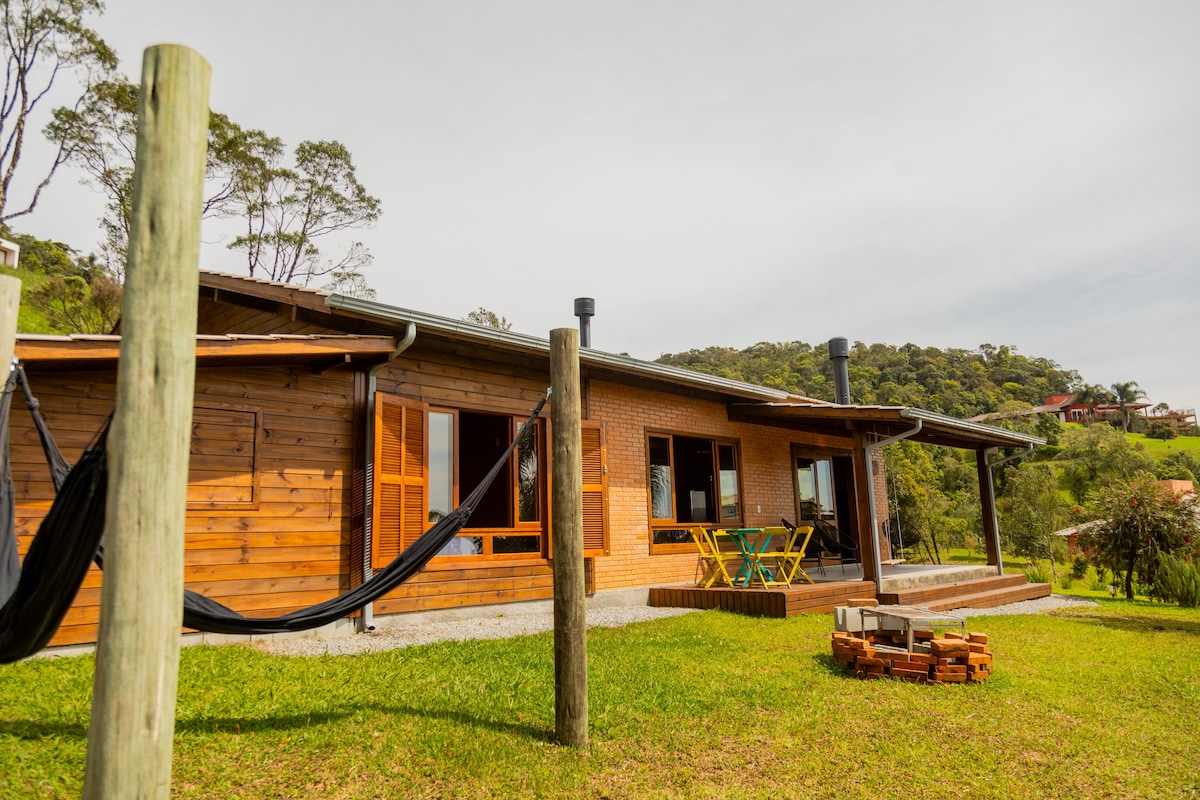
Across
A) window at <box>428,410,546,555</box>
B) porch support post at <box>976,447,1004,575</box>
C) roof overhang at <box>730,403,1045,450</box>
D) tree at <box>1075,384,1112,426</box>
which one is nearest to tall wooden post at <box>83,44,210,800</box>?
window at <box>428,410,546,555</box>

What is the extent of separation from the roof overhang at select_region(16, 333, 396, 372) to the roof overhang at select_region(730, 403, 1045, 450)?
5730mm

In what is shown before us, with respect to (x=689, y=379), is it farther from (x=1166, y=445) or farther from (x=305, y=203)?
(x=1166, y=445)

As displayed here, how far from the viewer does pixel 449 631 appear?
268 inches

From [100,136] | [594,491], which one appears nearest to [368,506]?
[594,491]

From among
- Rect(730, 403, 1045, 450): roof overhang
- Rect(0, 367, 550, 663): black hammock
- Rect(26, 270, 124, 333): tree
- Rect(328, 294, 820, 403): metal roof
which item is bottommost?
Rect(0, 367, 550, 663): black hammock

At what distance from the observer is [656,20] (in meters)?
8.20

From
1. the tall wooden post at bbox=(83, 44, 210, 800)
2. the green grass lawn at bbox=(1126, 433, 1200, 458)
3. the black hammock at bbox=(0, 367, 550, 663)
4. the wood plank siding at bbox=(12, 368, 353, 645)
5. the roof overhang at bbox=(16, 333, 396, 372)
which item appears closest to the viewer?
the tall wooden post at bbox=(83, 44, 210, 800)

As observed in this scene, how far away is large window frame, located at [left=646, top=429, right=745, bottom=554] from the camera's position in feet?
32.3

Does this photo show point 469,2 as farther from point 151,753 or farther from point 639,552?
point 151,753

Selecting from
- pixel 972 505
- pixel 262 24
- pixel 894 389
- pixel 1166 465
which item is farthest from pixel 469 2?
pixel 1166 465

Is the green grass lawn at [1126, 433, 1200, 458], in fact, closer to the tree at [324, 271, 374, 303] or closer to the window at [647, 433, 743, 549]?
the tree at [324, 271, 374, 303]

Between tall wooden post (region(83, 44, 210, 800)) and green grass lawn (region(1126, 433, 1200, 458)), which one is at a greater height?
green grass lawn (region(1126, 433, 1200, 458))

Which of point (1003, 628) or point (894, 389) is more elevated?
point (894, 389)

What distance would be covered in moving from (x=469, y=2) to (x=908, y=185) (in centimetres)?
669
